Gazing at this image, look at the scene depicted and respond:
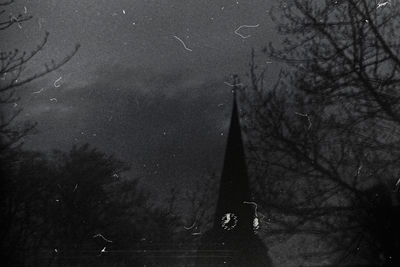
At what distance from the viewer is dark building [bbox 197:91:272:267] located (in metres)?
22.8

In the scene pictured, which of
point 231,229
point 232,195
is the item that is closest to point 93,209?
point 232,195

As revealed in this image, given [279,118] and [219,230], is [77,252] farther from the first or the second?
[219,230]

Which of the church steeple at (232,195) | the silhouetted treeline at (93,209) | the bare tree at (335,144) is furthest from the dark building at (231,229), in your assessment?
the bare tree at (335,144)

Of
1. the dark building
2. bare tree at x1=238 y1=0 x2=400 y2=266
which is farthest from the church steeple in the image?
bare tree at x1=238 y1=0 x2=400 y2=266

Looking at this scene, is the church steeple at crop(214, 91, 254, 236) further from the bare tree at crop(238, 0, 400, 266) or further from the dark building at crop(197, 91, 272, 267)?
the bare tree at crop(238, 0, 400, 266)

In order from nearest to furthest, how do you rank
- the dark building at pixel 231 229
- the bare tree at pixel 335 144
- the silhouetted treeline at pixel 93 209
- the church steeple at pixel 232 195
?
1. the bare tree at pixel 335 144
2. the silhouetted treeline at pixel 93 209
3. the church steeple at pixel 232 195
4. the dark building at pixel 231 229

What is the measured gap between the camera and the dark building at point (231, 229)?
22844 mm

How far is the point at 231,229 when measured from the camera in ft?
94.3

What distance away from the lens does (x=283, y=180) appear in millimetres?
9812

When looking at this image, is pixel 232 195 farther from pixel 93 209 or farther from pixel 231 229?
pixel 93 209

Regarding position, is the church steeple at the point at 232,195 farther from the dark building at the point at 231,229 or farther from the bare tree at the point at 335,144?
the bare tree at the point at 335,144

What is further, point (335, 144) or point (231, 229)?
point (231, 229)

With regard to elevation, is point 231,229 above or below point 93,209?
below

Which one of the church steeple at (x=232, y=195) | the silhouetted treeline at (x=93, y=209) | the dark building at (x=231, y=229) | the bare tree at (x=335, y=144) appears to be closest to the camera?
the bare tree at (x=335, y=144)
